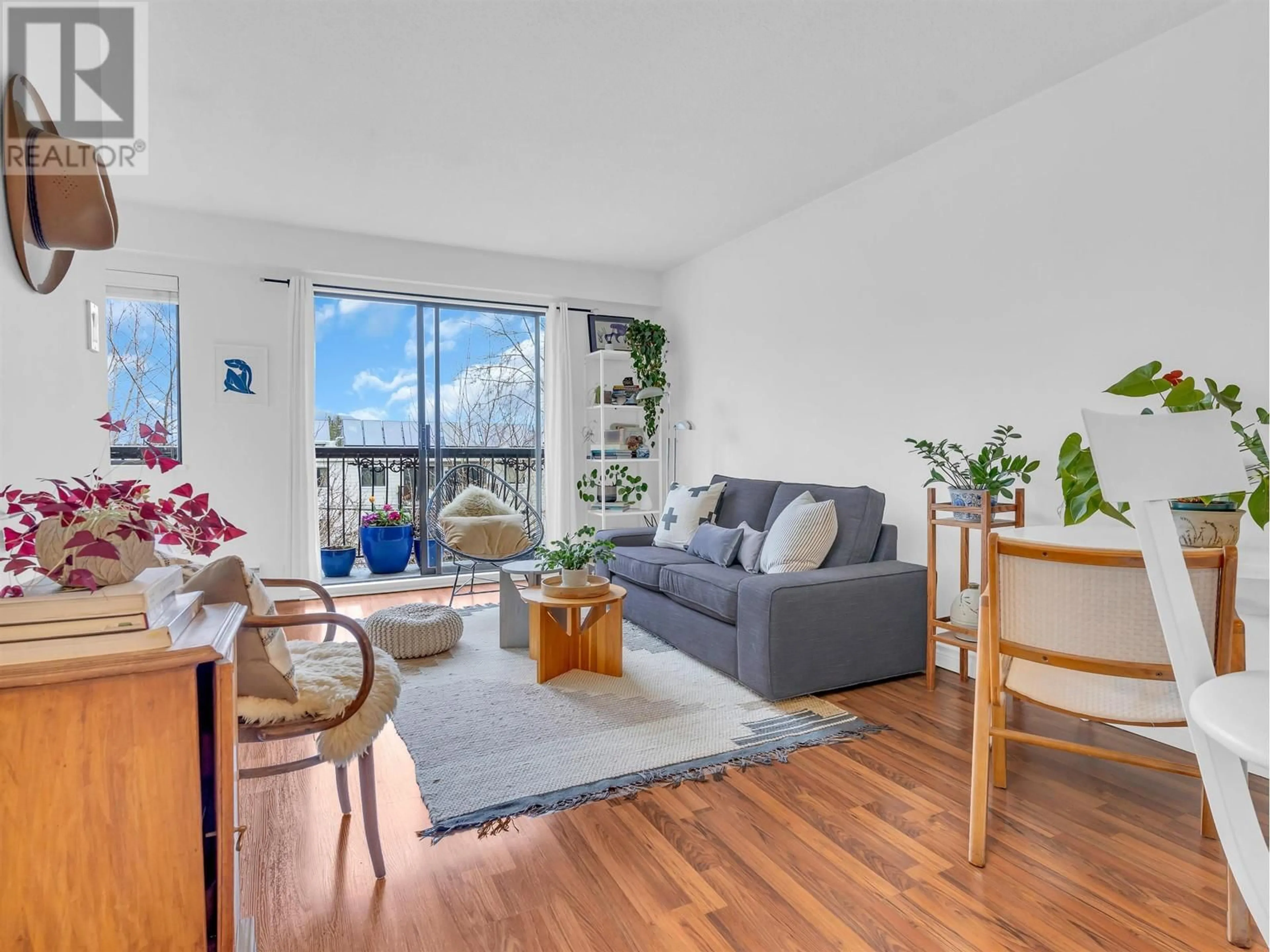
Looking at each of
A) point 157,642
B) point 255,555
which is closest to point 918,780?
point 157,642

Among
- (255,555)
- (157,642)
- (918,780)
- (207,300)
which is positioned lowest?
(918,780)

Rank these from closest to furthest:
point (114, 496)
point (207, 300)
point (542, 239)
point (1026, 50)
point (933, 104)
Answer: point (114, 496), point (1026, 50), point (933, 104), point (207, 300), point (542, 239)

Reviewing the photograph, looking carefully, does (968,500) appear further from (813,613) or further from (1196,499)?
(1196,499)

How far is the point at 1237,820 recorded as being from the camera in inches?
38.3

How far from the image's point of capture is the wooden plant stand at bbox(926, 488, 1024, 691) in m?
2.95

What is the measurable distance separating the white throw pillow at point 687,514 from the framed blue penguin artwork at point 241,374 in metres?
2.87

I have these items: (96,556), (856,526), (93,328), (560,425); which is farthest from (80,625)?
(560,425)

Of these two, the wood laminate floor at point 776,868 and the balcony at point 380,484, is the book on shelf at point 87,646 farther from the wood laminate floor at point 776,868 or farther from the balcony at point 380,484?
the balcony at point 380,484

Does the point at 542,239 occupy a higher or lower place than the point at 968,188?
higher

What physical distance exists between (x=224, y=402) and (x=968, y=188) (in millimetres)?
4635

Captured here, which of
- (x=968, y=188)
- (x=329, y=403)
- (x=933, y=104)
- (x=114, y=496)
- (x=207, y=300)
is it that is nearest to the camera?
(x=114, y=496)

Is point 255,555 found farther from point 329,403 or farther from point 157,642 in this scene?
point 157,642

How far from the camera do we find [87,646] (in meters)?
1.00

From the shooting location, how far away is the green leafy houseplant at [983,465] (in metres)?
2.90
